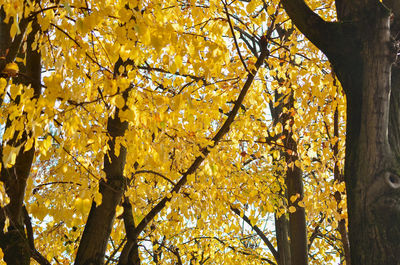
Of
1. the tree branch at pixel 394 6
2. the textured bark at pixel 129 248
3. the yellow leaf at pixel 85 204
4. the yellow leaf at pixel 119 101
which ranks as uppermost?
the tree branch at pixel 394 6

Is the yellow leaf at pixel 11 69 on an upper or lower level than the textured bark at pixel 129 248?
upper

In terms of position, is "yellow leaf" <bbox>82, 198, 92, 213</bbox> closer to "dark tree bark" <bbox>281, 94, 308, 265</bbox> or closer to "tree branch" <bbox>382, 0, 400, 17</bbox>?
"tree branch" <bbox>382, 0, 400, 17</bbox>

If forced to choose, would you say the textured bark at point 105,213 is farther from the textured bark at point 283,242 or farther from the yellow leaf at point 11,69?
the textured bark at point 283,242

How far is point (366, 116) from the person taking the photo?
8.68 ft

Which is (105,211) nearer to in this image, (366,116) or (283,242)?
(366,116)

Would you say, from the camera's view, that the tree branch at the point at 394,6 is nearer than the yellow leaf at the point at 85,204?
No

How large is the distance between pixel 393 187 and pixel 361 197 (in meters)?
0.20

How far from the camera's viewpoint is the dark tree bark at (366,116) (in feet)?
8.04

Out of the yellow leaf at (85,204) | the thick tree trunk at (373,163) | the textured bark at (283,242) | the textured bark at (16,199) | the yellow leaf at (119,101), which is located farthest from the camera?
the textured bark at (283,242)

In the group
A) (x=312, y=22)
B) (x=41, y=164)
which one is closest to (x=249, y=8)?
(x=312, y=22)

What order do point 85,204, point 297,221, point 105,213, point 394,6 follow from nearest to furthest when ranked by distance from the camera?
point 85,204 → point 394,6 → point 105,213 → point 297,221

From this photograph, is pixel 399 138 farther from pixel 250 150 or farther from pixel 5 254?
pixel 250 150

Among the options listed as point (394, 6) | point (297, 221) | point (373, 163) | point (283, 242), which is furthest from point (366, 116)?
point (283, 242)

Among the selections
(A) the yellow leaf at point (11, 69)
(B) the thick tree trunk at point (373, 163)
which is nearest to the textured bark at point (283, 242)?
(B) the thick tree trunk at point (373, 163)
